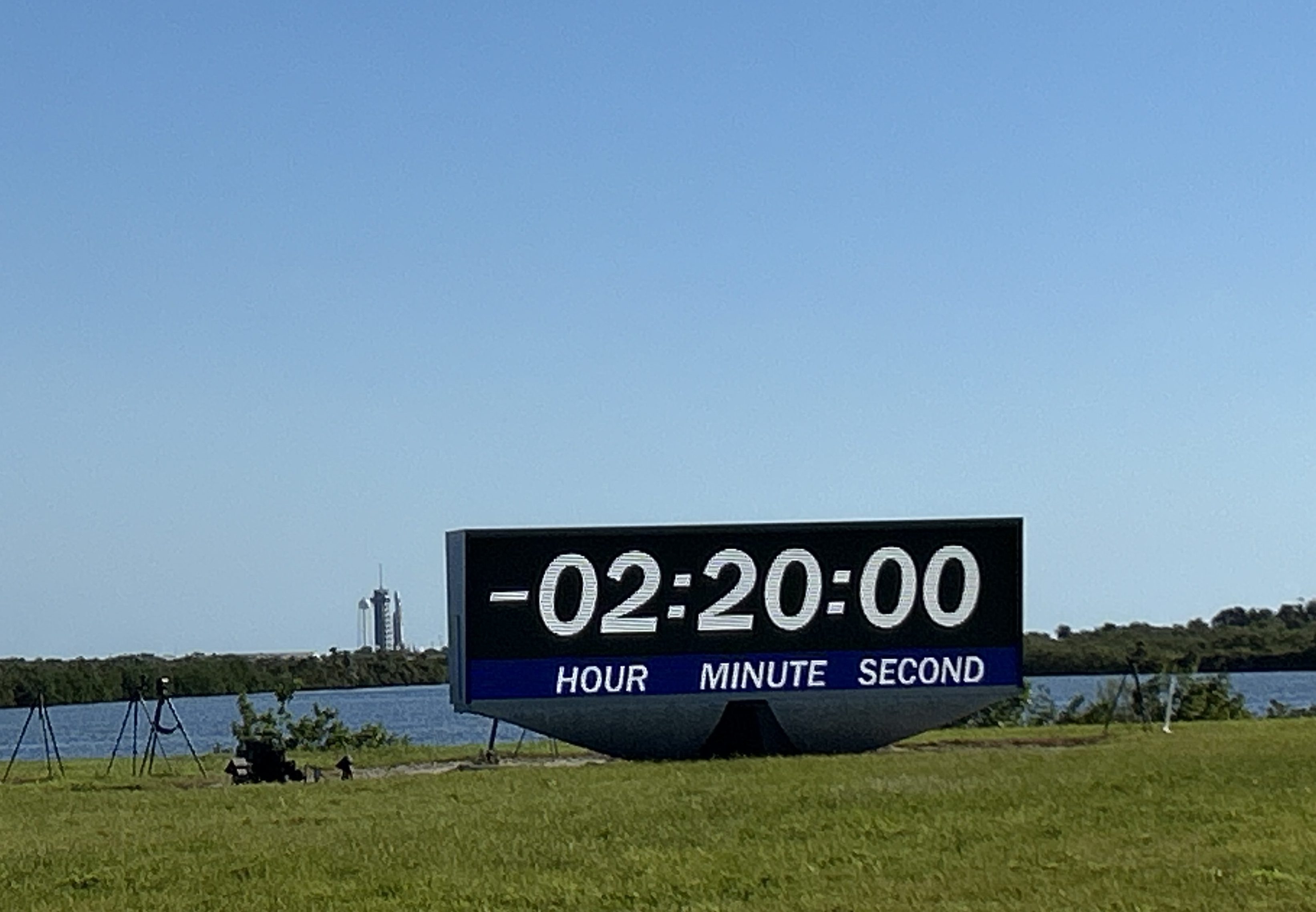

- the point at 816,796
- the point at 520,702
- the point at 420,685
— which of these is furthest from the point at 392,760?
the point at 420,685

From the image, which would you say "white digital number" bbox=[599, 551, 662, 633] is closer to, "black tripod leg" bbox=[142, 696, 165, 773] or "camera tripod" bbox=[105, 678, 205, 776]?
"camera tripod" bbox=[105, 678, 205, 776]

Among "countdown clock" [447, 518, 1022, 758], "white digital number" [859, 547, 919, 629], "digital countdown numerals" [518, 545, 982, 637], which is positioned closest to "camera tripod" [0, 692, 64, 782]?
"countdown clock" [447, 518, 1022, 758]

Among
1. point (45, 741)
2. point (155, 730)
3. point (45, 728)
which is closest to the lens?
point (155, 730)

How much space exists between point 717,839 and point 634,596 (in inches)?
485

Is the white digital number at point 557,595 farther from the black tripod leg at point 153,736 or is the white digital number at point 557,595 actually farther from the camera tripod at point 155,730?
the black tripod leg at point 153,736

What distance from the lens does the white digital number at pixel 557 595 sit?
3256 cm

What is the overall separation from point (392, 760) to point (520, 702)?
5.68 m

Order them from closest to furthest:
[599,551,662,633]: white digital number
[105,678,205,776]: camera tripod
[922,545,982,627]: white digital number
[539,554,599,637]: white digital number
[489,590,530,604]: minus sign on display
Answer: [489,590,530,604]: minus sign on display → [539,554,599,637]: white digital number → [599,551,662,633]: white digital number → [922,545,982,627]: white digital number → [105,678,205,776]: camera tripod

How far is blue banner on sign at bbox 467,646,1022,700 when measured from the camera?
32438mm

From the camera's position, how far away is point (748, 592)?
33438mm

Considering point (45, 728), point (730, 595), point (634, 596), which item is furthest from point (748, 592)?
point (45, 728)

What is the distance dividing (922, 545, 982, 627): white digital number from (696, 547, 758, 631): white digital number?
2.91m

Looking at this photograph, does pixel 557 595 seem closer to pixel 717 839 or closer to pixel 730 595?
pixel 730 595

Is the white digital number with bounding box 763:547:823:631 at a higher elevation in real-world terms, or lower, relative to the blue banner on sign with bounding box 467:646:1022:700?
higher
